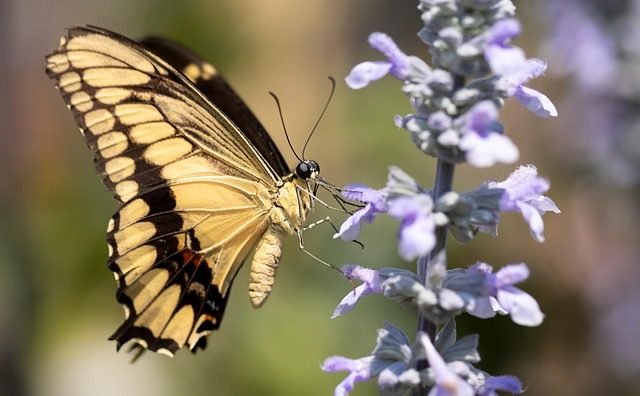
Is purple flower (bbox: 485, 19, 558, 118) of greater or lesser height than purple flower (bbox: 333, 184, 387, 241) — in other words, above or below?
above

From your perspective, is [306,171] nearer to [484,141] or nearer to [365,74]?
[365,74]

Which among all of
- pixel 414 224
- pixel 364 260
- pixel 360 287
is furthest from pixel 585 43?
pixel 414 224

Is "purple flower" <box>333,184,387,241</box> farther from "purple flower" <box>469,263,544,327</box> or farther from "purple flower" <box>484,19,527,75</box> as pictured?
"purple flower" <box>484,19,527,75</box>

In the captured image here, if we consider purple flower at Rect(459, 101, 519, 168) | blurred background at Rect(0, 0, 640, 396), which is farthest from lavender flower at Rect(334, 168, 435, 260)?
blurred background at Rect(0, 0, 640, 396)

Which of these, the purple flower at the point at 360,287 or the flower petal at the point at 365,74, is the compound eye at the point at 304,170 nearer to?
the purple flower at the point at 360,287

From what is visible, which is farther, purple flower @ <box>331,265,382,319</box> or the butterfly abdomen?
the butterfly abdomen

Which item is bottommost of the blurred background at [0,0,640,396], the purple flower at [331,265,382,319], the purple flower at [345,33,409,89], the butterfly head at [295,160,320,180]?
the blurred background at [0,0,640,396]

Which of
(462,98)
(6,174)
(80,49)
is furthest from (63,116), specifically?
(462,98)

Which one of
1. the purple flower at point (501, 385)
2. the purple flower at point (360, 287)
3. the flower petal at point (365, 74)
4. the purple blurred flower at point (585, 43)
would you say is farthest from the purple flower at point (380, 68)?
the purple blurred flower at point (585, 43)
